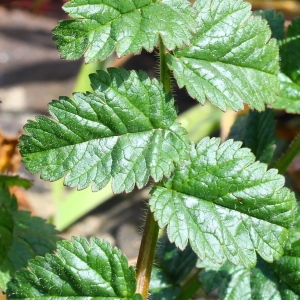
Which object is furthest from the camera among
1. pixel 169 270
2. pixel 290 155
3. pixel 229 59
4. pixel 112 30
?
pixel 169 270

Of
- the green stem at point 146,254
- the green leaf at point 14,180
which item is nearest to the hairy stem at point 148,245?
the green stem at point 146,254

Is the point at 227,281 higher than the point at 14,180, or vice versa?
the point at 14,180

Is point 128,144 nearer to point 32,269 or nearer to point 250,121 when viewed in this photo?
point 32,269

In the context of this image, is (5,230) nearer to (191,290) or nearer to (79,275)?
(79,275)

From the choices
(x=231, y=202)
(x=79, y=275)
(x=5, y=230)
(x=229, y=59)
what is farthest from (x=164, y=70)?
(x=5, y=230)

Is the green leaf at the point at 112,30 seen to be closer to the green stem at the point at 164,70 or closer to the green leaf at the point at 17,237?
the green stem at the point at 164,70

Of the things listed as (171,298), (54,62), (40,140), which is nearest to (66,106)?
(40,140)
